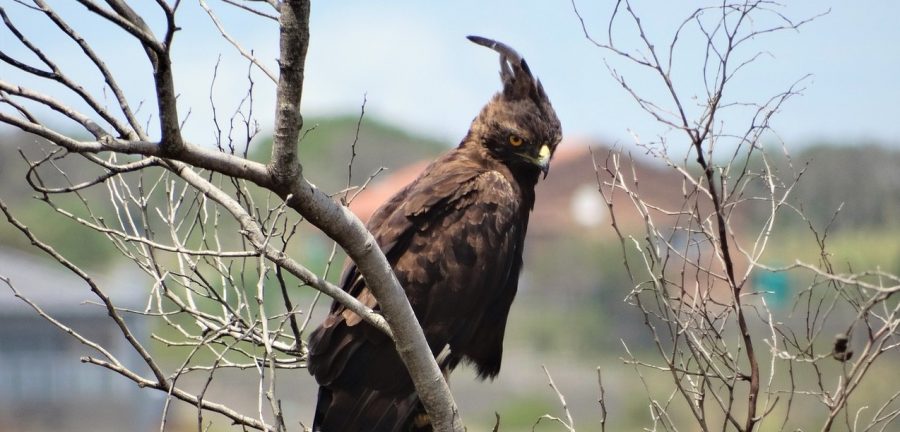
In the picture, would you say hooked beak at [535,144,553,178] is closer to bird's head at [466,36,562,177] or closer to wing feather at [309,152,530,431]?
bird's head at [466,36,562,177]

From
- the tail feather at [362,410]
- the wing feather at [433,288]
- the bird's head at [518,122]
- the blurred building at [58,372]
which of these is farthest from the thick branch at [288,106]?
the blurred building at [58,372]

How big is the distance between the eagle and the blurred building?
Answer: 24.2 meters

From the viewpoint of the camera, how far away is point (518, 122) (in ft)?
18.5

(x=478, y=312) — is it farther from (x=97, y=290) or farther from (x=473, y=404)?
(x=473, y=404)

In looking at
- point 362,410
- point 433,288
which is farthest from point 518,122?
point 362,410

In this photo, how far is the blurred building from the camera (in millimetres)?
28984

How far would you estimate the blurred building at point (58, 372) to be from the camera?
28984 mm

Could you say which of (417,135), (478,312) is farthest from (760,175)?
(417,135)

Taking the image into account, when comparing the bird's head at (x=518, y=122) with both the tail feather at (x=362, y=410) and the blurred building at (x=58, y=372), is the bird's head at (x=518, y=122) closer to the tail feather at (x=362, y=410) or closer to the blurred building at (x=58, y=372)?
the tail feather at (x=362, y=410)

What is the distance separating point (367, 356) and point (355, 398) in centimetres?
19

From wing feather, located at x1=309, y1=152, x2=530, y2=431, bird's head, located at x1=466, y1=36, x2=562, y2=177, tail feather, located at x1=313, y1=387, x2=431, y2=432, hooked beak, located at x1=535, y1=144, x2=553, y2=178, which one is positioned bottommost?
tail feather, located at x1=313, y1=387, x2=431, y2=432

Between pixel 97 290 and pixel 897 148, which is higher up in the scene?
pixel 897 148

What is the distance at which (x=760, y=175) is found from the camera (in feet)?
14.0

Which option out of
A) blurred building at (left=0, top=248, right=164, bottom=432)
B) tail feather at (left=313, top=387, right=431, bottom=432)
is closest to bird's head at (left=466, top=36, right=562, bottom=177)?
tail feather at (left=313, top=387, right=431, bottom=432)
